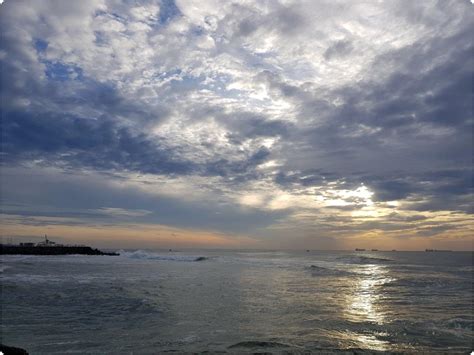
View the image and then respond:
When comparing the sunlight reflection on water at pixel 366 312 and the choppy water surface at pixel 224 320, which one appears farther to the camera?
the sunlight reflection on water at pixel 366 312

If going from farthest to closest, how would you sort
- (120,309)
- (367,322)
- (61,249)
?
(61,249) → (120,309) → (367,322)

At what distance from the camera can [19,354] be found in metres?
8.42

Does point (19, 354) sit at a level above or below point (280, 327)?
above

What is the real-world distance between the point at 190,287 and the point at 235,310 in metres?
9.80

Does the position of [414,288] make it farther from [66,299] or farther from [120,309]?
[66,299]

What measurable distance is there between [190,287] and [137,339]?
14.8 m

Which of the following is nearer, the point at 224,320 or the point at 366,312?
the point at 224,320

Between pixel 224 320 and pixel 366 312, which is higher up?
pixel 224 320

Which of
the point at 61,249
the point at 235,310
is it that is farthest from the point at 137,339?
the point at 61,249

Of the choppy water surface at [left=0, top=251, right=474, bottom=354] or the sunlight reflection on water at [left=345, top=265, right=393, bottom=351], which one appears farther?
the sunlight reflection on water at [left=345, top=265, right=393, bottom=351]

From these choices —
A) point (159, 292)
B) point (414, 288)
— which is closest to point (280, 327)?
point (159, 292)

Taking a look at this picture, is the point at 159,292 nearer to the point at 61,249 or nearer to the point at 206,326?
the point at 206,326

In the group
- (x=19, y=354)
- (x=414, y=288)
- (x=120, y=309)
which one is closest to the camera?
(x=19, y=354)

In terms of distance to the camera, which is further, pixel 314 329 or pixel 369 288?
pixel 369 288
